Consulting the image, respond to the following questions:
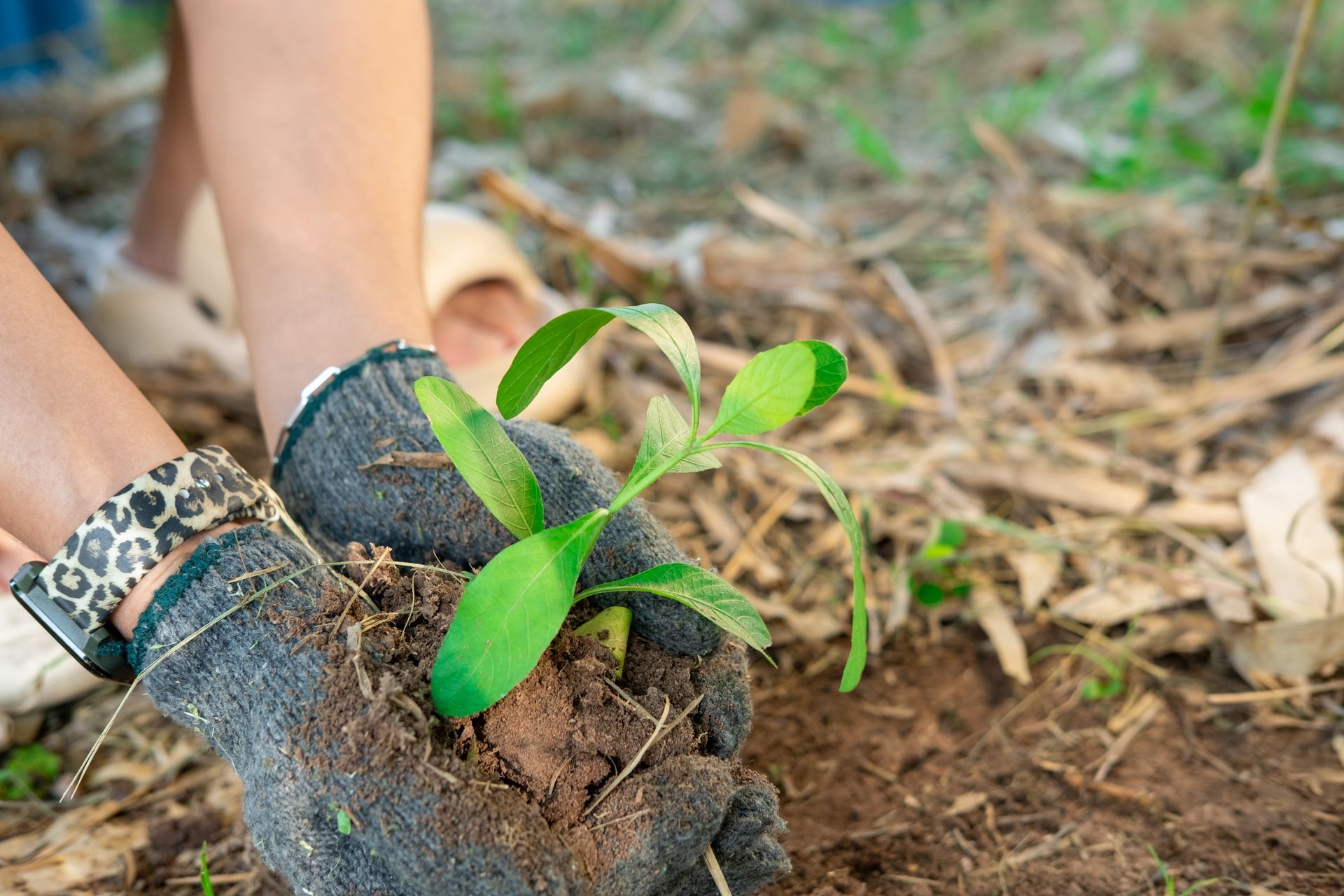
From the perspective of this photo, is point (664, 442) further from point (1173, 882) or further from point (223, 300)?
point (223, 300)

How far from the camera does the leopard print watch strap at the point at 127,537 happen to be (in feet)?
2.68

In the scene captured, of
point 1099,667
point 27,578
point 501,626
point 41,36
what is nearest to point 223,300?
point 27,578

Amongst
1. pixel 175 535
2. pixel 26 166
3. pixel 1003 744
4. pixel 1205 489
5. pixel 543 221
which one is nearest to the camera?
pixel 175 535

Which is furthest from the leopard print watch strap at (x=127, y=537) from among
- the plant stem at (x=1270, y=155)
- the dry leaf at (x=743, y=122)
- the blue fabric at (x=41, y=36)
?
the blue fabric at (x=41, y=36)

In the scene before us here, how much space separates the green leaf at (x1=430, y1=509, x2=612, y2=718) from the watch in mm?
272

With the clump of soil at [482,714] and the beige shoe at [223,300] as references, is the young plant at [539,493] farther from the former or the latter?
the beige shoe at [223,300]

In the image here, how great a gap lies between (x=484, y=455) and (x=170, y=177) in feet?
4.53

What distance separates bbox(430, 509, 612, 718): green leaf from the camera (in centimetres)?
72

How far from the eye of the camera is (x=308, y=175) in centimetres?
111

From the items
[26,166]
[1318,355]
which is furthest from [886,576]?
[26,166]

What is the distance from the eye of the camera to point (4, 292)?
34.1 inches

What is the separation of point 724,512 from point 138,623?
825 mm

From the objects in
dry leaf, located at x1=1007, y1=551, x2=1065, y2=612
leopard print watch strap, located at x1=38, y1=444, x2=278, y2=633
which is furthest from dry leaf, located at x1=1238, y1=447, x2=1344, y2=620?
leopard print watch strap, located at x1=38, y1=444, x2=278, y2=633

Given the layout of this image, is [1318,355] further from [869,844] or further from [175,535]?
[175,535]
